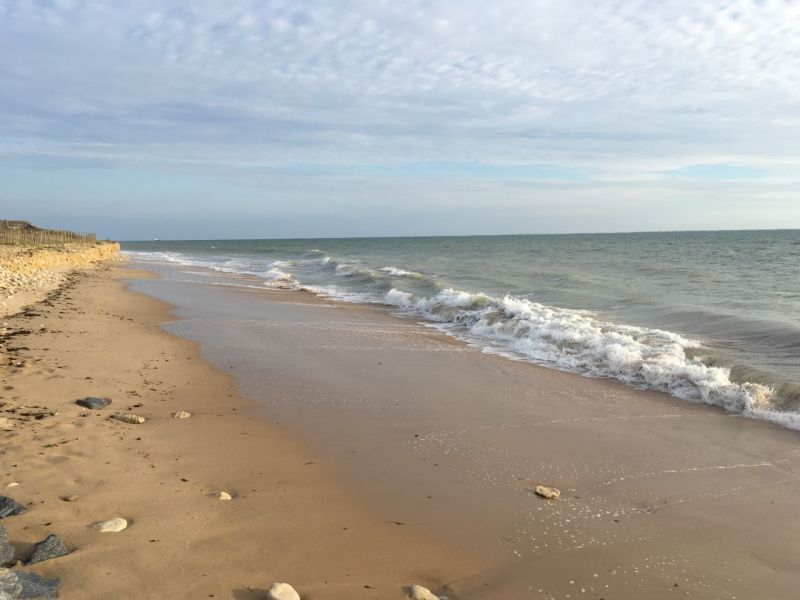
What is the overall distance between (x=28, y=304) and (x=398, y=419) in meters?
10.9

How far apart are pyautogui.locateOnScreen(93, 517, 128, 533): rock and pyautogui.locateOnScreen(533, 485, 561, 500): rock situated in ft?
9.95

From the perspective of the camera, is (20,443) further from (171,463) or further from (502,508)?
(502,508)

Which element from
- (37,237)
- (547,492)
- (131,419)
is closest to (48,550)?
(131,419)

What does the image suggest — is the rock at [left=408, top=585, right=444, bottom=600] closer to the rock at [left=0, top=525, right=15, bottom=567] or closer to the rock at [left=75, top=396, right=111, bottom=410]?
the rock at [left=0, top=525, right=15, bottom=567]

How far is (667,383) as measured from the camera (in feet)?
27.2

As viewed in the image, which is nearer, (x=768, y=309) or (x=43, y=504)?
(x=43, y=504)

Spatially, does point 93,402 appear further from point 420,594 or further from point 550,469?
point 550,469

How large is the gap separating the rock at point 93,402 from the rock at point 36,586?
352 centimetres

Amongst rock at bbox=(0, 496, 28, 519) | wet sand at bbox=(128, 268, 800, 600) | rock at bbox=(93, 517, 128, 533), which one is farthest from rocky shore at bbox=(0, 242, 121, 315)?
rock at bbox=(93, 517, 128, 533)

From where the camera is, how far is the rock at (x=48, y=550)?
325cm

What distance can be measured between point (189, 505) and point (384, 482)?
5.05 feet

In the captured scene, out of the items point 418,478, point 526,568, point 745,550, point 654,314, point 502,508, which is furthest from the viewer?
point 654,314

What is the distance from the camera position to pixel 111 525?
3.73 metres

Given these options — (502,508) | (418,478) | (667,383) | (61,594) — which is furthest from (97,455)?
(667,383)
